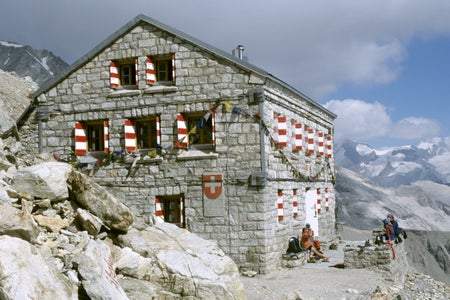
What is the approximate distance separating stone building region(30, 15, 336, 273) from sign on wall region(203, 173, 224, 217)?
3cm

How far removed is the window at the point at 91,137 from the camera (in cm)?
1675

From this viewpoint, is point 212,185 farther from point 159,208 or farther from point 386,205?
point 386,205

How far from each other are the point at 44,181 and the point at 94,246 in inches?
62.6

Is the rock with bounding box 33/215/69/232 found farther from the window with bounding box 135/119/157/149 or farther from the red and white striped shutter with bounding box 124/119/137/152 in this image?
the window with bounding box 135/119/157/149

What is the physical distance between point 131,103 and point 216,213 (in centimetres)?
484

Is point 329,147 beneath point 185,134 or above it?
beneath

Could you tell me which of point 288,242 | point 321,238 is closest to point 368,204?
point 321,238

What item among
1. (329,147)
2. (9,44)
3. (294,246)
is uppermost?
(9,44)

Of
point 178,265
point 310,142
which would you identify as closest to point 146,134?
point 310,142

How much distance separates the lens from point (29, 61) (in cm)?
4788

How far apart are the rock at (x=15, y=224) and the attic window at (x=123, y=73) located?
34.3ft

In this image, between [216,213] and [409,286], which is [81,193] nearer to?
[216,213]

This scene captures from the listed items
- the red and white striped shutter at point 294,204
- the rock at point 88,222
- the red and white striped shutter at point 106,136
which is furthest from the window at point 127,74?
the rock at point 88,222

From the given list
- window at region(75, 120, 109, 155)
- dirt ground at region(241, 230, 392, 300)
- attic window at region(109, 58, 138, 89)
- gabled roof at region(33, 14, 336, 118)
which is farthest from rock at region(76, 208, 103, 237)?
attic window at region(109, 58, 138, 89)
